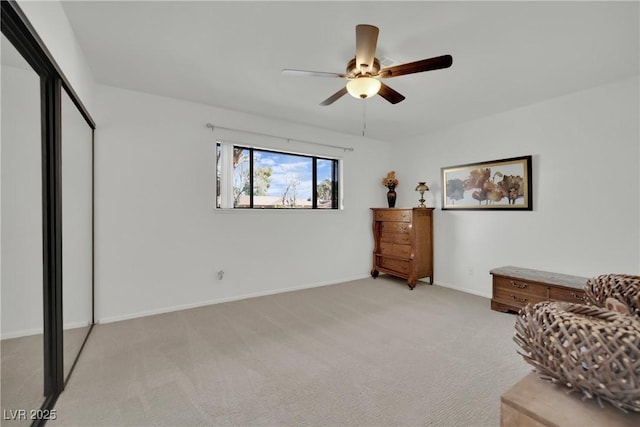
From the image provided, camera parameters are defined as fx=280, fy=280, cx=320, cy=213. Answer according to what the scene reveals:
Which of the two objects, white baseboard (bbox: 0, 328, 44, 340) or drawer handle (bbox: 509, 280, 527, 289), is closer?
white baseboard (bbox: 0, 328, 44, 340)

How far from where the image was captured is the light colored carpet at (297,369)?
157 cm

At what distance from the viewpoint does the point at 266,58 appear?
7.71 feet

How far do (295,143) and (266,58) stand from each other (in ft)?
5.71

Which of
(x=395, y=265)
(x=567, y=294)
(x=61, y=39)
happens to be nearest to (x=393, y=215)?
(x=395, y=265)

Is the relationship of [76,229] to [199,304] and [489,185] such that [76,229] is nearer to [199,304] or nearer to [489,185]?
[199,304]

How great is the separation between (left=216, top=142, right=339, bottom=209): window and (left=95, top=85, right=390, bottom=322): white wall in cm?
17

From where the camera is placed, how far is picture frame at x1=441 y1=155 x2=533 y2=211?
3387 millimetres

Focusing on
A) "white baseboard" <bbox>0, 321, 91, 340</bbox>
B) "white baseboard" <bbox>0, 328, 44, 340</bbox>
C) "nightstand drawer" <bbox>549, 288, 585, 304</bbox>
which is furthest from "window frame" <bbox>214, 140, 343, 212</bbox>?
"nightstand drawer" <bbox>549, 288, 585, 304</bbox>

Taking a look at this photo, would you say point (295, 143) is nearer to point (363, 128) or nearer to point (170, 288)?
point (363, 128)

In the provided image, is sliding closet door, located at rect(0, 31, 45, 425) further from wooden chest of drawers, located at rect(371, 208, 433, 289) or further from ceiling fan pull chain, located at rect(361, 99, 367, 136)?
wooden chest of drawers, located at rect(371, 208, 433, 289)

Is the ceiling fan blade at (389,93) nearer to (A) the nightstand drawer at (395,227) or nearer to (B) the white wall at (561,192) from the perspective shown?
(B) the white wall at (561,192)

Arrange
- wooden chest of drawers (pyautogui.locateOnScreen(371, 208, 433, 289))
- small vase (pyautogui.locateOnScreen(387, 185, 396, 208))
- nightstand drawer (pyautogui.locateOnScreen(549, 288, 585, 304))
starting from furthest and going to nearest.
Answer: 1. small vase (pyautogui.locateOnScreen(387, 185, 396, 208))
2. wooden chest of drawers (pyautogui.locateOnScreen(371, 208, 433, 289))
3. nightstand drawer (pyautogui.locateOnScreen(549, 288, 585, 304))

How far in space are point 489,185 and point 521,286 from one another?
135cm

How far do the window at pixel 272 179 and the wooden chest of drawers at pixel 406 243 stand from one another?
35.8 inches
